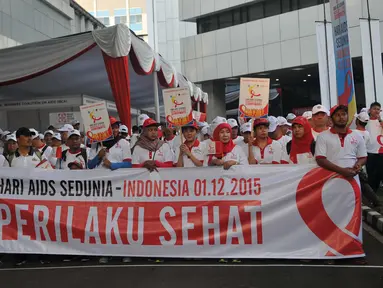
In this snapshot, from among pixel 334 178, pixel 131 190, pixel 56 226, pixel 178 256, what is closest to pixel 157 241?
pixel 178 256

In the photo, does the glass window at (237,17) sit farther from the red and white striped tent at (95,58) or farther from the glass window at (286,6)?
the red and white striped tent at (95,58)

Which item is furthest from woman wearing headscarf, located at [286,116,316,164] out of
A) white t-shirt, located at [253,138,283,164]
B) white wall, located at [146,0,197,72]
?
white wall, located at [146,0,197,72]

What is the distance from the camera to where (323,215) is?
18.7 feet

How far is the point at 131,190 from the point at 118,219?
0.39 meters

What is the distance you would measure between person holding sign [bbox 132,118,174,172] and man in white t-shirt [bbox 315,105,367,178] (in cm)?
186

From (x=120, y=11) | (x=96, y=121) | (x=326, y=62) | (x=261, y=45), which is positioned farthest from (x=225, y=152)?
(x=120, y=11)

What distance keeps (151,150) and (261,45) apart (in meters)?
25.7

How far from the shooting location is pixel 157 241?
5969 mm

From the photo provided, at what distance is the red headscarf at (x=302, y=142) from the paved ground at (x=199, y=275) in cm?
145

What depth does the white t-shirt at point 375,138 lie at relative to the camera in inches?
368

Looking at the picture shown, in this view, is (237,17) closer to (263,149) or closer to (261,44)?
(261,44)

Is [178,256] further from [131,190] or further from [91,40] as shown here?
[91,40]

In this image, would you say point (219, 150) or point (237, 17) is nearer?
point (219, 150)

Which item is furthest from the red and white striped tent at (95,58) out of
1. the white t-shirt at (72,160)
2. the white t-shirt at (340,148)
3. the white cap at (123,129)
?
the white t-shirt at (340,148)
